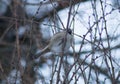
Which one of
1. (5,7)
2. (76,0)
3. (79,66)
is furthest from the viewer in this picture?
(5,7)

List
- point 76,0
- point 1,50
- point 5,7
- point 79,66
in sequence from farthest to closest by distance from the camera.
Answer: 1. point 5,7
2. point 1,50
3. point 76,0
4. point 79,66

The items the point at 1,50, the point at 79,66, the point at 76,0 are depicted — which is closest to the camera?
the point at 79,66

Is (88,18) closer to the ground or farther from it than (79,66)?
farther from it

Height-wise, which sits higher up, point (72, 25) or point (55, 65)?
point (72, 25)

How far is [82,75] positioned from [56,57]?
0.48 metres

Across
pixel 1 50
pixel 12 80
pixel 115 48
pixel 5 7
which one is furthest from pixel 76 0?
pixel 5 7

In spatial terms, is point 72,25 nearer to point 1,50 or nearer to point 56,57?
point 56,57

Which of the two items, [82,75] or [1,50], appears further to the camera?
[1,50]

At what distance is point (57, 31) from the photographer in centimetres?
394

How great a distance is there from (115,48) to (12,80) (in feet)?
2.52

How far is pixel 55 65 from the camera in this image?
3.58 metres

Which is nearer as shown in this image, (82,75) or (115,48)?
(82,75)

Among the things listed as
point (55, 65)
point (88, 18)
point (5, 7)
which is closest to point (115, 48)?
point (88, 18)

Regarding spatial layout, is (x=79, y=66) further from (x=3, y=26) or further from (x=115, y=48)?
(x=3, y=26)
